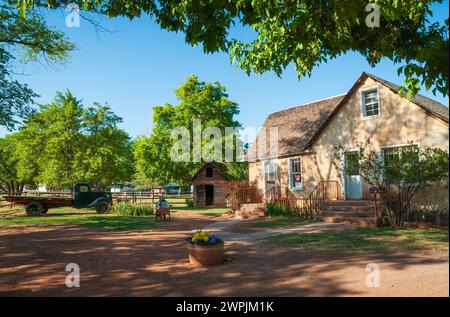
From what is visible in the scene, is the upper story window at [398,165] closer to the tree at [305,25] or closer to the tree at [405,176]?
the tree at [405,176]

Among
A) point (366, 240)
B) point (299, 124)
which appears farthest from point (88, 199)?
point (366, 240)

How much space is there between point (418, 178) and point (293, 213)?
6.52 meters

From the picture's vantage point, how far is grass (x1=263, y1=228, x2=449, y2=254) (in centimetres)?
800

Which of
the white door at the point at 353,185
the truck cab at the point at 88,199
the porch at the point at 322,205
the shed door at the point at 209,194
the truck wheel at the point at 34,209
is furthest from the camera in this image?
the shed door at the point at 209,194

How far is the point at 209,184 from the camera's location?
29.1m

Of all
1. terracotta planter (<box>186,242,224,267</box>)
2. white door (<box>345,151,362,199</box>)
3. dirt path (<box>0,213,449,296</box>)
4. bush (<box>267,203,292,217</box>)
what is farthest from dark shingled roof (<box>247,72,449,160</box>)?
terracotta planter (<box>186,242,224,267</box>)

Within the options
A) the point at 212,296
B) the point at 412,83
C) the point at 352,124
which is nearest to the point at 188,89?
the point at 352,124

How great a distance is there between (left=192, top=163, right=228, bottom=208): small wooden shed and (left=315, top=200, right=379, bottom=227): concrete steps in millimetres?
14767

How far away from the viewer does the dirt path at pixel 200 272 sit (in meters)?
5.11

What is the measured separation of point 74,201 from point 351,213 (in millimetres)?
19043

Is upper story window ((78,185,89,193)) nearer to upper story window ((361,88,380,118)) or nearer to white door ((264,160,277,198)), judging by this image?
white door ((264,160,277,198))

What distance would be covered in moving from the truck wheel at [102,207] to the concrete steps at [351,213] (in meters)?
15.9

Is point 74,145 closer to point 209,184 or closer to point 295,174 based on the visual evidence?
point 209,184

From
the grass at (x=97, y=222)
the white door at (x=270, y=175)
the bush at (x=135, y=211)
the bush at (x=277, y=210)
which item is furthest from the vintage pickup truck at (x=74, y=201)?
the bush at (x=277, y=210)
